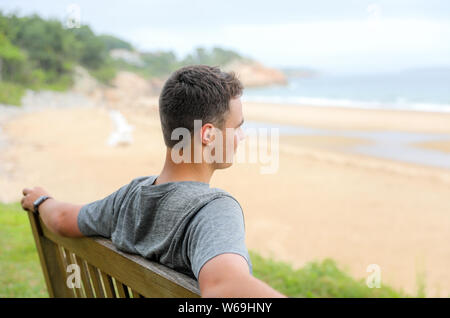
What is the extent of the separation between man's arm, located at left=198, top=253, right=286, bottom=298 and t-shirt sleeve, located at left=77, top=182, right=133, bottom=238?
44 centimetres

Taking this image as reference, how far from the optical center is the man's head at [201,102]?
3.22 ft

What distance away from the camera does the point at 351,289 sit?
9.09ft

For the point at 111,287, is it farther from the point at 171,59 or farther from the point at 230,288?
the point at 171,59

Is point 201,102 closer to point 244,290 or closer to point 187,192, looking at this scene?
point 187,192

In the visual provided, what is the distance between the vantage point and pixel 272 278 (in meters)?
2.93

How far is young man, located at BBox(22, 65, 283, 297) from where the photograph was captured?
868 millimetres

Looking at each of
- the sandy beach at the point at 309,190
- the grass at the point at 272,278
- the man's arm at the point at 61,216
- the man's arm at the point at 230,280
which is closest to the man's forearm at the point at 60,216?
the man's arm at the point at 61,216

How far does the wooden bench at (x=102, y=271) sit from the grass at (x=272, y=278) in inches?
49.4

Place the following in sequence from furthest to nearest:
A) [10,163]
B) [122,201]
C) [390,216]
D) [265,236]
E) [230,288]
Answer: [10,163] < [390,216] < [265,236] < [122,201] < [230,288]

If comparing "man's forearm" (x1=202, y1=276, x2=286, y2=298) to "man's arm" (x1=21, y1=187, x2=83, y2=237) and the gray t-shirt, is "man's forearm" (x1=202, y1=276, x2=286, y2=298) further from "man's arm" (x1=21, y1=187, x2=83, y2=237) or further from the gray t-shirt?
"man's arm" (x1=21, y1=187, x2=83, y2=237)

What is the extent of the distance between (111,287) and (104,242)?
14 centimetres

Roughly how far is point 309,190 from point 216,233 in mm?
6688

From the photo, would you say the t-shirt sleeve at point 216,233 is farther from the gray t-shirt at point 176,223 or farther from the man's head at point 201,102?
the man's head at point 201,102
